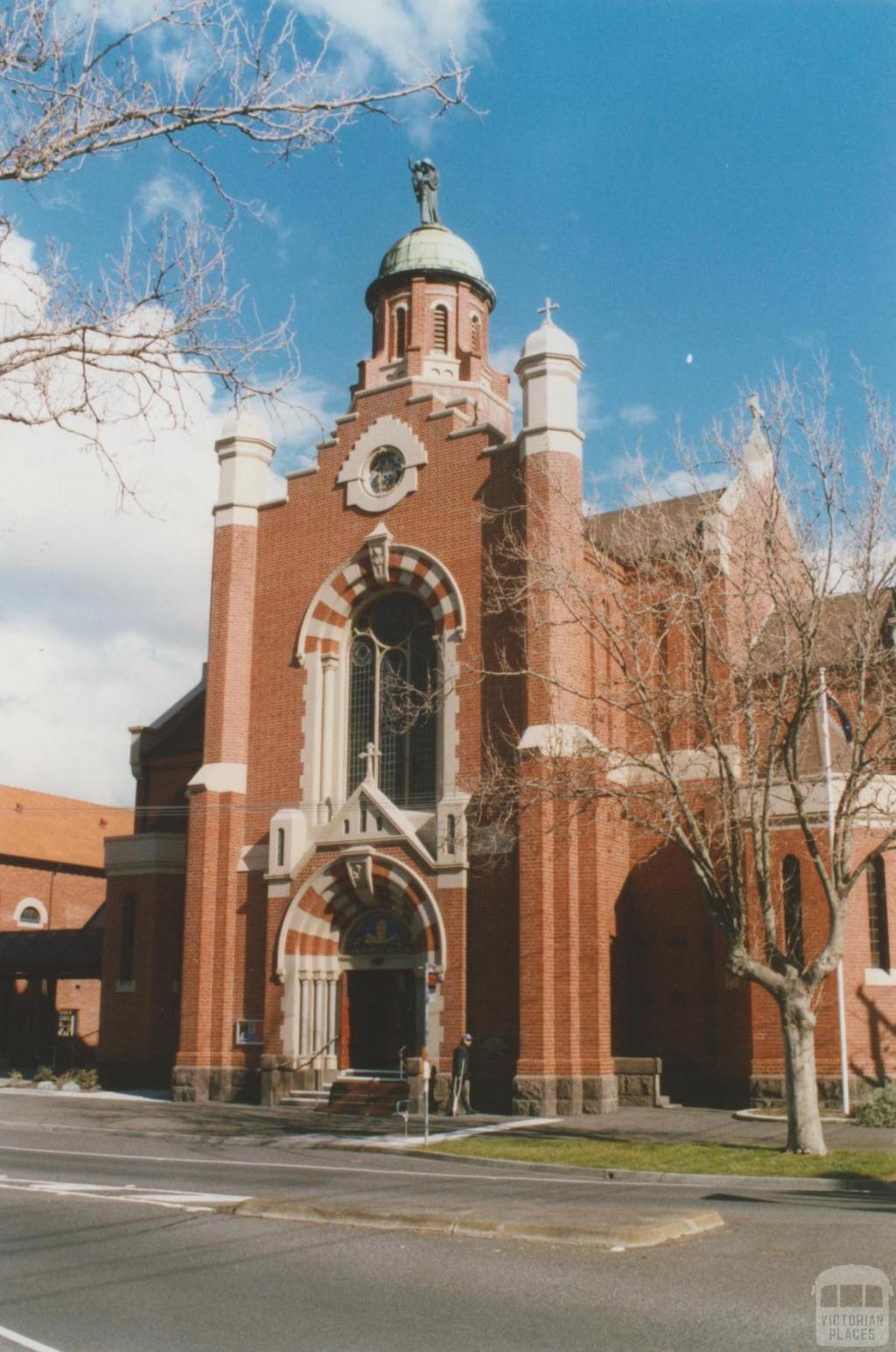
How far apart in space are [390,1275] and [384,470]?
21480 mm

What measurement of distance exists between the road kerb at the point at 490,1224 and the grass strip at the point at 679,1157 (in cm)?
439

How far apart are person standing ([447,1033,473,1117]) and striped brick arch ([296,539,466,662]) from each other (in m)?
7.86

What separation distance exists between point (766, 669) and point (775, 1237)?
382 inches

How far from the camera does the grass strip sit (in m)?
14.8

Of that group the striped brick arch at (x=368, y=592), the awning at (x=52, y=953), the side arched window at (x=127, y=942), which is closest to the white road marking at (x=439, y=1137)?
the striped brick arch at (x=368, y=592)

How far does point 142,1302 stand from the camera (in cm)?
808

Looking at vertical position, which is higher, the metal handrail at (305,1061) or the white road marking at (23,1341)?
the metal handrail at (305,1061)

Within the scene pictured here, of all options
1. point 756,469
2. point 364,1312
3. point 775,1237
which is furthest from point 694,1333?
point 756,469

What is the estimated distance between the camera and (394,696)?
1088 inches

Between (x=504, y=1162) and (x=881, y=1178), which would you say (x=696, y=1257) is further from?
(x=504, y=1162)

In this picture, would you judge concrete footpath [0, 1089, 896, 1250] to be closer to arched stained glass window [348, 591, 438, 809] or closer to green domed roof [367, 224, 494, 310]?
arched stained glass window [348, 591, 438, 809]

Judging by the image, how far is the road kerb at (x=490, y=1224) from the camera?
9711mm

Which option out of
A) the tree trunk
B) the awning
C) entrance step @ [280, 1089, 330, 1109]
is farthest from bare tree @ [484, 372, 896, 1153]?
the awning

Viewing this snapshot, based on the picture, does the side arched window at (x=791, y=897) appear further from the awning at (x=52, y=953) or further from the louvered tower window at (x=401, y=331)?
the awning at (x=52, y=953)
